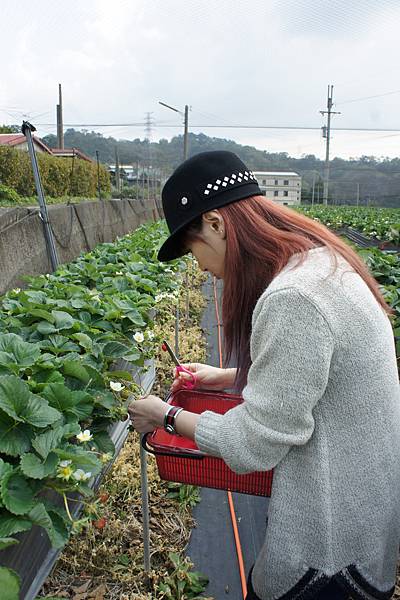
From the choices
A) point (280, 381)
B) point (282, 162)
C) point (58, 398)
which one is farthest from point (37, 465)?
point (282, 162)

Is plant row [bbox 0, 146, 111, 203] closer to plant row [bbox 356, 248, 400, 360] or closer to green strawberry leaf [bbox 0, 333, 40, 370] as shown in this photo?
plant row [bbox 356, 248, 400, 360]

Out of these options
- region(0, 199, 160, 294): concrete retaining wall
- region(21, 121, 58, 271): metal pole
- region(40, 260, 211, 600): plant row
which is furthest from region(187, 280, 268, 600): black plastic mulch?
region(21, 121, 58, 271): metal pole

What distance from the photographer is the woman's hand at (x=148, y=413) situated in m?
1.52

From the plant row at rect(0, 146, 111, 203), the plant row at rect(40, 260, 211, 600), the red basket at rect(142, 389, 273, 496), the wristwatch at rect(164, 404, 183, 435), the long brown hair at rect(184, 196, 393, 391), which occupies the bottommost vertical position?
the plant row at rect(40, 260, 211, 600)

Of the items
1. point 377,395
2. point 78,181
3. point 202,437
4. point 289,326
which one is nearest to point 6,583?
point 202,437

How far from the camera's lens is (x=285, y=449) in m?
1.28

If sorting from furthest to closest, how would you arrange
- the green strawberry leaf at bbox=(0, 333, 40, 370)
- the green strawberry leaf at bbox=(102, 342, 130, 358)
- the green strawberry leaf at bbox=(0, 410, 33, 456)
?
the green strawberry leaf at bbox=(102, 342, 130, 358) → the green strawberry leaf at bbox=(0, 333, 40, 370) → the green strawberry leaf at bbox=(0, 410, 33, 456)

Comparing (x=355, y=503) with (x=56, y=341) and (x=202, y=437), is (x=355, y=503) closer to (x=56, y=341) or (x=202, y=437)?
(x=202, y=437)

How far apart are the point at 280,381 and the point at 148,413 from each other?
491mm

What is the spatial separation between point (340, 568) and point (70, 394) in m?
0.87

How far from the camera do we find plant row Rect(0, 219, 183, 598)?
4.30ft

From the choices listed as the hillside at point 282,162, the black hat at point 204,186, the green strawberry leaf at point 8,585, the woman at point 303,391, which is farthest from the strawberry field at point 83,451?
the hillside at point 282,162

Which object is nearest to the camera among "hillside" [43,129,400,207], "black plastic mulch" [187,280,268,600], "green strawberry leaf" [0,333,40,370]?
"green strawberry leaf" [0,333,40,370]

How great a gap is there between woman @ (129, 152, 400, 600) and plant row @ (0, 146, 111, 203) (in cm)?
1086
